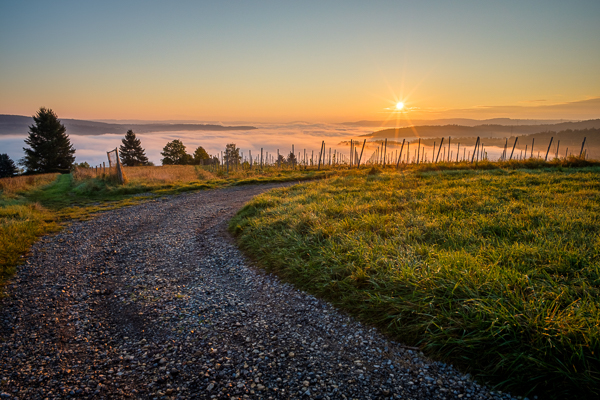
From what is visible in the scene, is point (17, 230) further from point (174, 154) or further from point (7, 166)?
point (174, 154)

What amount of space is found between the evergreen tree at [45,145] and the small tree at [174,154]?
22.1 meters

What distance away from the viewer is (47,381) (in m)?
3.28

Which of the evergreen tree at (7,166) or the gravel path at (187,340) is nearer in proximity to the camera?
the gravel path at (187,340)

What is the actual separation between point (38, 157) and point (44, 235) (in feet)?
180

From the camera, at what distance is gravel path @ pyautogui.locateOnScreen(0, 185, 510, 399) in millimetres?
3127

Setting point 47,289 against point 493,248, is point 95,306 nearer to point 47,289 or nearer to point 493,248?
point 47,289

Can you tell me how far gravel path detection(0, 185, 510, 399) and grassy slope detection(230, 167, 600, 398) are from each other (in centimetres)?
36

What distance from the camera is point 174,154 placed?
71750 mm

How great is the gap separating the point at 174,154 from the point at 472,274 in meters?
76.3

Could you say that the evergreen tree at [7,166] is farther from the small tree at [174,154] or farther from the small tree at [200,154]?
the small tree at [200,154]

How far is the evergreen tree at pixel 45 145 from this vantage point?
161 feet

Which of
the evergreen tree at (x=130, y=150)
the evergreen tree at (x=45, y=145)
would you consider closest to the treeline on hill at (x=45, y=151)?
the evergreen tree at (x=45, y=145)

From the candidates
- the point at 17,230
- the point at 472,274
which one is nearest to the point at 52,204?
the point at 17,230

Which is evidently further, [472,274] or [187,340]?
[472,274]
